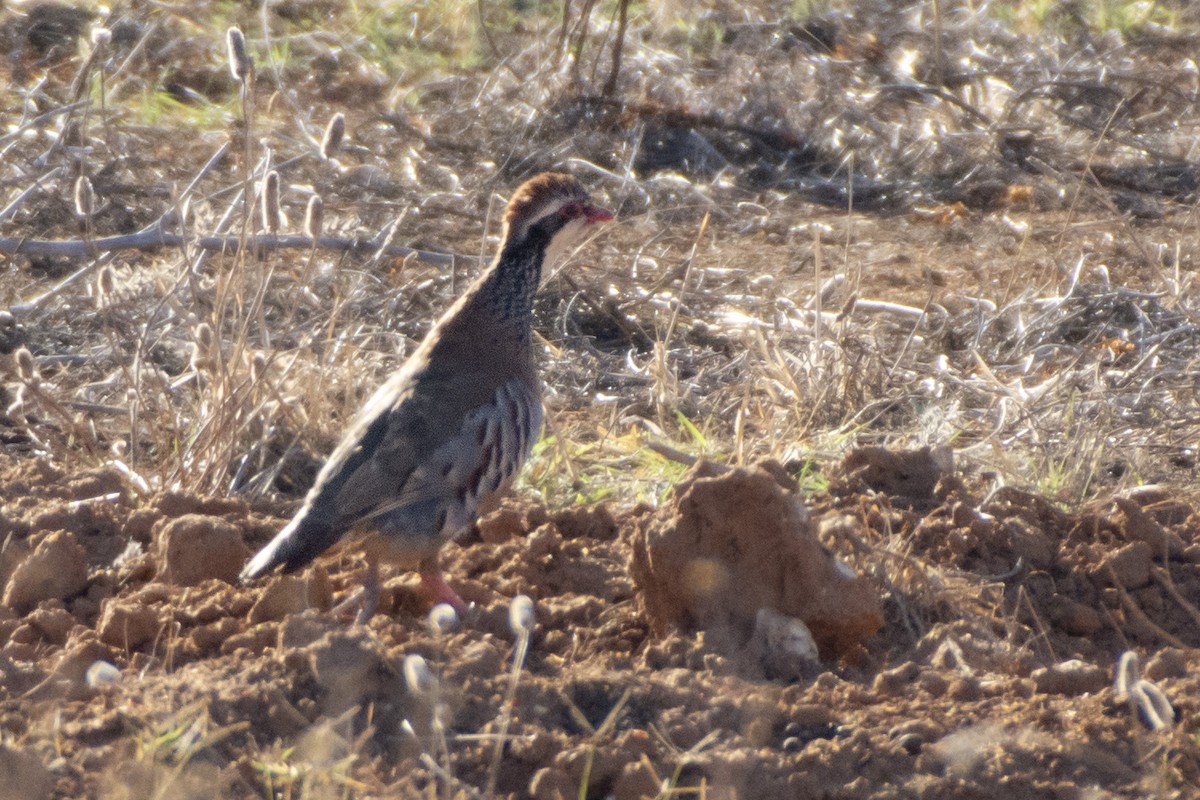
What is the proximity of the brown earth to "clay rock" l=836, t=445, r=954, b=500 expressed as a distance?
13 mm

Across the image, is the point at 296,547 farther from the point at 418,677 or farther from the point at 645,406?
the point at 645,406

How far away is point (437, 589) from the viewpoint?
3.91 m

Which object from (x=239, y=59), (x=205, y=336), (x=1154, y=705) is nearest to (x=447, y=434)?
(x=205, y=336)

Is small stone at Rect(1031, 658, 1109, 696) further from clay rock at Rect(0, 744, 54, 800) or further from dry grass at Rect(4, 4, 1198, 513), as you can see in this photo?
clay rock at Rect(0, 744, 54, 800)

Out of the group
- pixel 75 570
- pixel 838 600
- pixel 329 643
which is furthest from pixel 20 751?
pixel 838 600

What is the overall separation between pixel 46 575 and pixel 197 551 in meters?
0.38

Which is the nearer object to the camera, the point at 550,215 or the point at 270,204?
the point at 270,204

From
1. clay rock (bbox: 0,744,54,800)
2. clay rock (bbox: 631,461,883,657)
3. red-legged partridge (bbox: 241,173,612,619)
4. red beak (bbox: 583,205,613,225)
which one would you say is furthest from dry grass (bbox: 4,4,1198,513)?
clay rock (bbox: 0,744,54,800)

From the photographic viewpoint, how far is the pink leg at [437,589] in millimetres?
3854

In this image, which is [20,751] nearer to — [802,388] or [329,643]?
[329,643]

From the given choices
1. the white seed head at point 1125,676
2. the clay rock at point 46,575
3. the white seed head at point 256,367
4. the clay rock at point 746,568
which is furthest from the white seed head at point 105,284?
the white seed head at point 1125,676

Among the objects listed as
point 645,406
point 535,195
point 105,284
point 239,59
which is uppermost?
point 239,59

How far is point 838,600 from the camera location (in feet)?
11.3

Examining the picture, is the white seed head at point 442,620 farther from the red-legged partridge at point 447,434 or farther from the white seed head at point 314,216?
the white seed head at point 314,216
